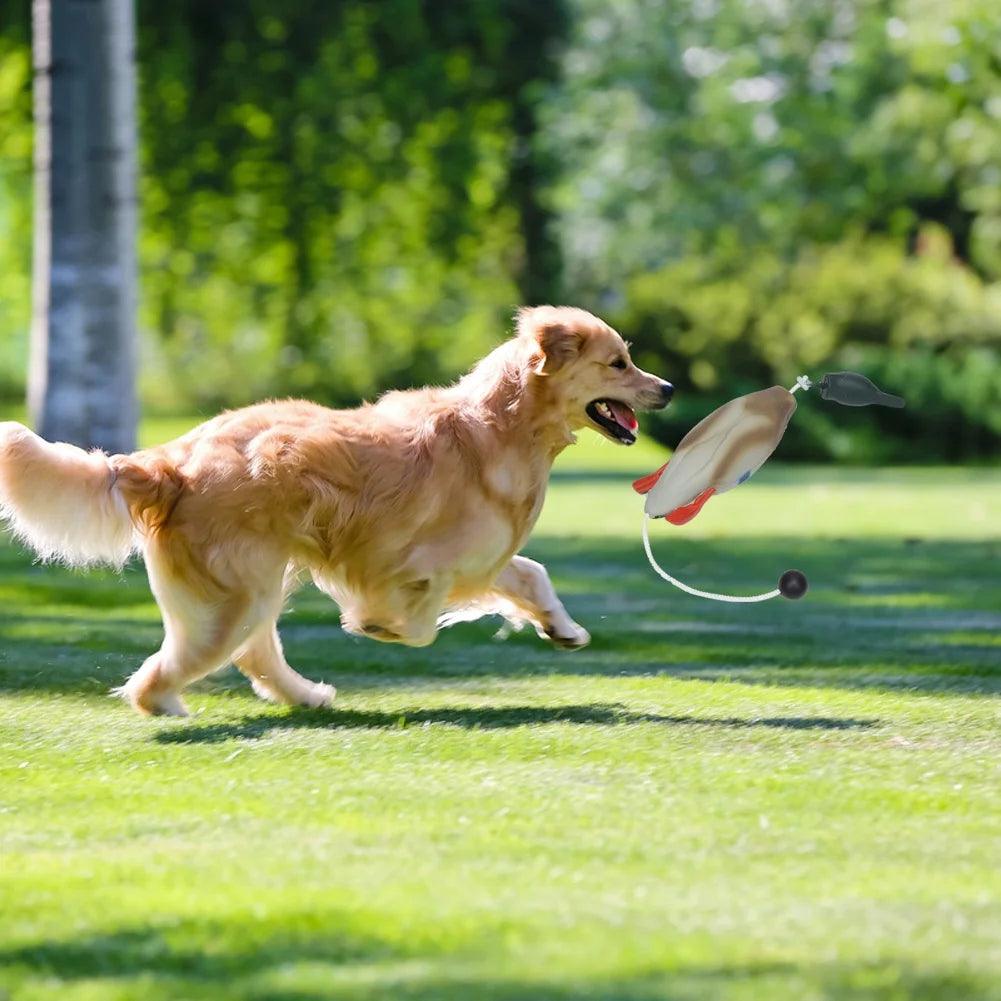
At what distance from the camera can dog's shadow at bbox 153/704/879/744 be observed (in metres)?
7.34

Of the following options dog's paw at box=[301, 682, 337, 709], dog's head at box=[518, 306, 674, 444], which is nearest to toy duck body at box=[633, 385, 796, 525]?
dog's head at box=[518, 306, 674, 444]

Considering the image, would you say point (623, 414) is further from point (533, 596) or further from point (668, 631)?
point (668, 631)

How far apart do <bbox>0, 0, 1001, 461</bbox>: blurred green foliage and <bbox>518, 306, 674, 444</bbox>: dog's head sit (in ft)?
79.0

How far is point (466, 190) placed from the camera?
40.1 m

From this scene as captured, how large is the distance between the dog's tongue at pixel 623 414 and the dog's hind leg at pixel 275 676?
1.65 meters

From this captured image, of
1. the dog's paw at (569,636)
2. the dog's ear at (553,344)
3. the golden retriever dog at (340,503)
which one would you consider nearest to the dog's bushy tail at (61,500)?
the golden retriever dog at (340,503)

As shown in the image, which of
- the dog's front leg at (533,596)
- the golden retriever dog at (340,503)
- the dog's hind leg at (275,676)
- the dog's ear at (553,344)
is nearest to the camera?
the golden retriever dog at (340,503)

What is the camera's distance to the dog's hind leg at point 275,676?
7996mm

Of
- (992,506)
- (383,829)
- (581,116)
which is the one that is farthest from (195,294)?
(383,829)

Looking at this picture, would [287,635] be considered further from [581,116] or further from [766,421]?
[581,116]

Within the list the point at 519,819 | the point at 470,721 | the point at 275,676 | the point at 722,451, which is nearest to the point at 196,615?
the point at 275,676

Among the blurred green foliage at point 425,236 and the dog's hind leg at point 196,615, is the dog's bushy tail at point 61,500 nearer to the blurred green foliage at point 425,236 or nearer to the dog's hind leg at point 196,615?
the dog's hind leg at point 196,615

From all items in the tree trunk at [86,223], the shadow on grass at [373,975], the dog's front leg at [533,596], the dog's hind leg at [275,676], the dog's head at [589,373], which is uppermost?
the tree trunk at [86,223]

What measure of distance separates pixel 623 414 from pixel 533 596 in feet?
2.79
